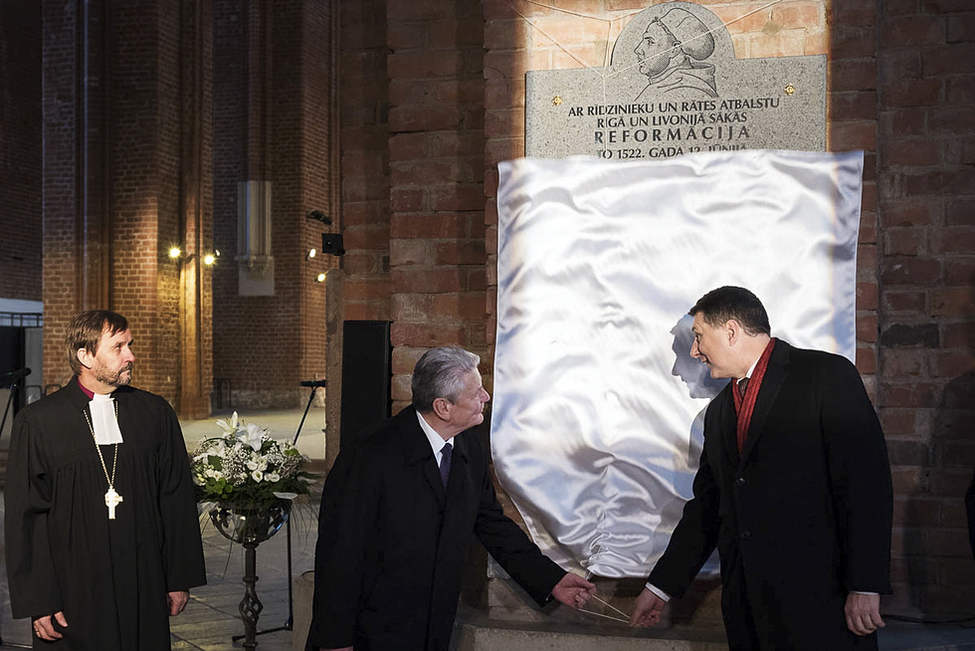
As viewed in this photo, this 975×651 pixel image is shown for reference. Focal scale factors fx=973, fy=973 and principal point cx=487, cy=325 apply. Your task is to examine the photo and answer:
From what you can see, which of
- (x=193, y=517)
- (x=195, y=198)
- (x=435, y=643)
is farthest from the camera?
(x=195, y=198)

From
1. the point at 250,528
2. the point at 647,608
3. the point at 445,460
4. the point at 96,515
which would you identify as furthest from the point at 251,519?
the point at 647,608

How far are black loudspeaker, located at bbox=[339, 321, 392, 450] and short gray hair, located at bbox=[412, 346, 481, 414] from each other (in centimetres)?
118

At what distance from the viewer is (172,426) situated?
11.4ft

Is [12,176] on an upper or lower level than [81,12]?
lower

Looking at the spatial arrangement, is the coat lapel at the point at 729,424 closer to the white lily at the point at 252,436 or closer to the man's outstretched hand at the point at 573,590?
the man's outstretched hand at the point at 573,590

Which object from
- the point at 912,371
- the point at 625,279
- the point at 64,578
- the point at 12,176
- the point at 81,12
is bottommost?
the point at 64,578

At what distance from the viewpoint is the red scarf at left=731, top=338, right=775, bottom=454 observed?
8.42 ft

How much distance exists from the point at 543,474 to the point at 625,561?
378 mm

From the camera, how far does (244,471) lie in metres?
4.33

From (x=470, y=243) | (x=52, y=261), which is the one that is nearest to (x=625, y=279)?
(x=470, y=243)

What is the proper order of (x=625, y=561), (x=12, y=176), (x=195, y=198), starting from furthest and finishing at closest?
1. (x=12, y=176)
2. (x=195, y=198)
3. (x=625, y=561)

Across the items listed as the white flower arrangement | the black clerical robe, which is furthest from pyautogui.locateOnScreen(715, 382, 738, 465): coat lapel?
the white flower arrangement

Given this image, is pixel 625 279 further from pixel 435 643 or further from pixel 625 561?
pixel 435 643

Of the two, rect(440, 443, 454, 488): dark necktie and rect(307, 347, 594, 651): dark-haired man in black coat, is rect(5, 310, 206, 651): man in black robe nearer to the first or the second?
rect(307, 347, 594, 651): dark-haired man in black coat
